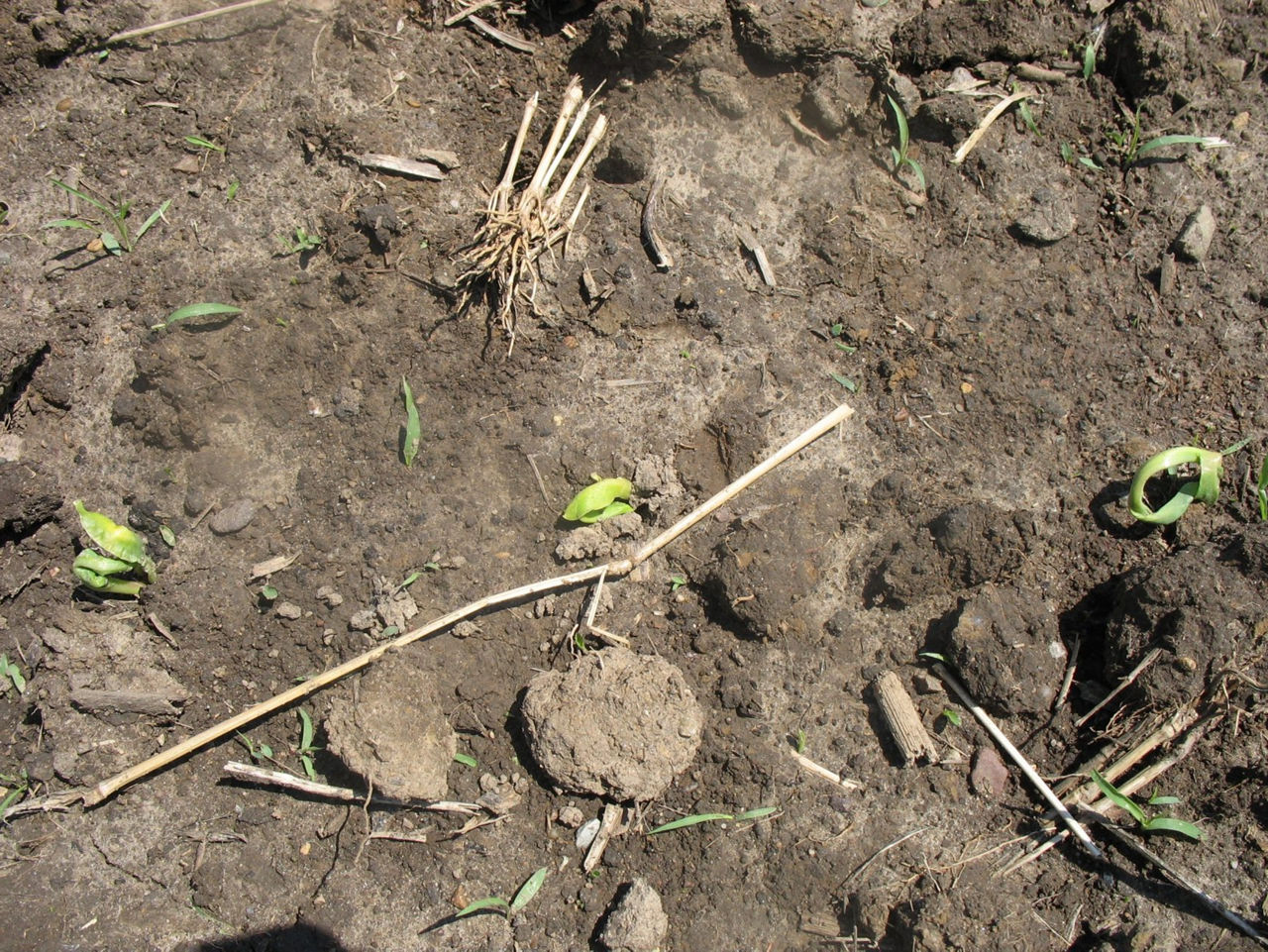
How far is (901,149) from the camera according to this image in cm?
283

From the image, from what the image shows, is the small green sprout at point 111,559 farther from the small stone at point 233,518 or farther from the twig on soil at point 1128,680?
the twig on soil at point 1128,680

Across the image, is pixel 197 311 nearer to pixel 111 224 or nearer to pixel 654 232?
pixel 111 224

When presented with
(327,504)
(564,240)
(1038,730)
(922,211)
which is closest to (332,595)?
(327,504)

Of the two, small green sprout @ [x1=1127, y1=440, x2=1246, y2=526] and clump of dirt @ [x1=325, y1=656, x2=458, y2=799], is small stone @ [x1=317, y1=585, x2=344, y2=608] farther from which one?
small green sprout @ [x1=1127, y1=440, x2=1246, y2=526]

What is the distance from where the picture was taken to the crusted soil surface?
2.37 m

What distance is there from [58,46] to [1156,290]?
13.1ft

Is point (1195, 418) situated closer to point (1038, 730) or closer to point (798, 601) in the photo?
point (1038, 730)

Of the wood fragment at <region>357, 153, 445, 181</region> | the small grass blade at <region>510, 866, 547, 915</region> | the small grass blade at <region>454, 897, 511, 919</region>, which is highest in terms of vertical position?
the wood fragment at <region>357, 153, 445, 181</region>

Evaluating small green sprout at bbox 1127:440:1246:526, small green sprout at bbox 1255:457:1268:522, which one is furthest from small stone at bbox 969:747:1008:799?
small green sprout at bbox 1255:457:1268:522

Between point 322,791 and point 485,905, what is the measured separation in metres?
A: 0.61

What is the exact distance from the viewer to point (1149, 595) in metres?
2.33

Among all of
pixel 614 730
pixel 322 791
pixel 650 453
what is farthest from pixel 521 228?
pixel 322 791

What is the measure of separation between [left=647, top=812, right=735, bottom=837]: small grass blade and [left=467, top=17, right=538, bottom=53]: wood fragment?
2.75 meters

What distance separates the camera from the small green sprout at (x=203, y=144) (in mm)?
2838
